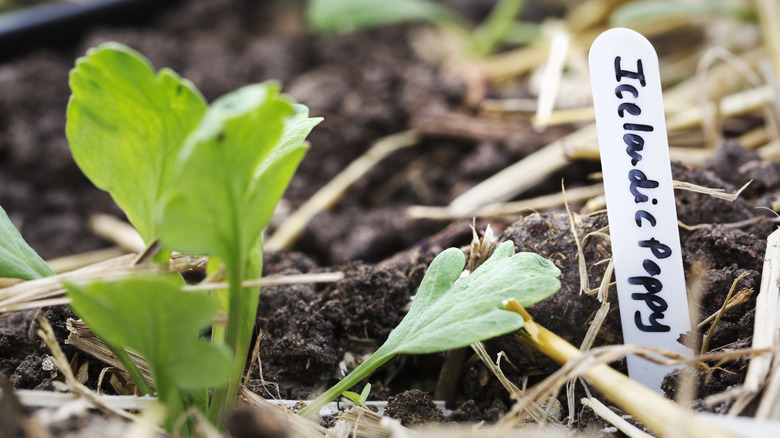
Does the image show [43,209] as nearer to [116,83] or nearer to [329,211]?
[329,211]

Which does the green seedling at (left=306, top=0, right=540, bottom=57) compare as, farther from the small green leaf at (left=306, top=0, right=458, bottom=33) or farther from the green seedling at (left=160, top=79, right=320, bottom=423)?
the green seedling at (left=160, top=79, right=320, bottom=423)

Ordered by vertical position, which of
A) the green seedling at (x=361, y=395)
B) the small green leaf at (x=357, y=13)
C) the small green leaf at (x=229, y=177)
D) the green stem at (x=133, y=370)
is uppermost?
the small green leaf at (x=357, y=13)

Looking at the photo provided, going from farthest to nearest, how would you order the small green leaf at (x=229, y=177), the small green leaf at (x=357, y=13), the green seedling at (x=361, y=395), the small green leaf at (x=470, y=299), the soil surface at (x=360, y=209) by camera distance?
the small green leaf at (x=357, y=13), the soil surface at (x=360, y=209), the green seedling at (x=361, y=395), the small green leaf at (x=470, y=299), the small green leaf at (x=229, y=177)

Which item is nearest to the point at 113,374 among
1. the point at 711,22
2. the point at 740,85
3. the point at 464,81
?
the point at 464,81

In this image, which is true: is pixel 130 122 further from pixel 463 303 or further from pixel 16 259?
pixel 463 303

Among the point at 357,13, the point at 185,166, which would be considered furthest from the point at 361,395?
the point at 357,13

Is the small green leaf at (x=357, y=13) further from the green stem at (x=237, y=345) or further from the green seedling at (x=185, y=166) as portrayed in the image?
the green stem at (x=237, y=345)

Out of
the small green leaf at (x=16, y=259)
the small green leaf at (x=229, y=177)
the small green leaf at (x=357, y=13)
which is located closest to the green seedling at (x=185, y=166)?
the small green leaf at (x=229, y=177)

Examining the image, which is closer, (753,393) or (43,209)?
(753,393)
